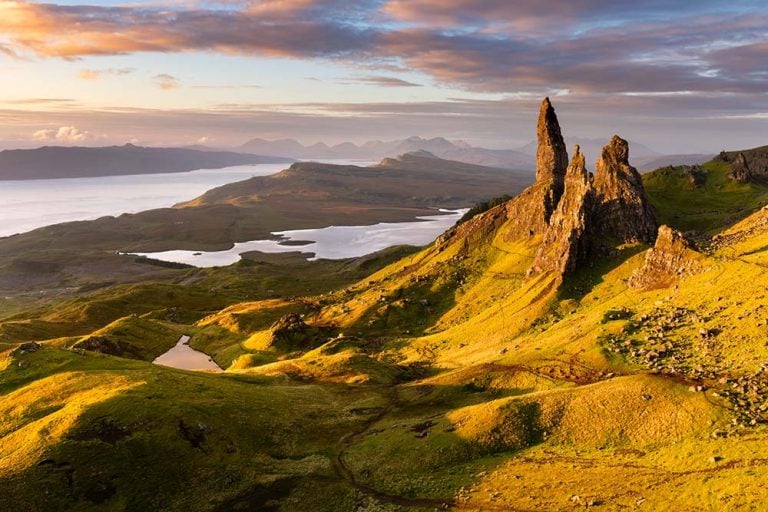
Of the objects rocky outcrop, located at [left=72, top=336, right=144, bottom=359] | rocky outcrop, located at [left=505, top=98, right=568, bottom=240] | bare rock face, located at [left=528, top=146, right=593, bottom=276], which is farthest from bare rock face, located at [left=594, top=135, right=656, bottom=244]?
rocky outcrop, located at [left=72, top=336, right=144, bottom=359]

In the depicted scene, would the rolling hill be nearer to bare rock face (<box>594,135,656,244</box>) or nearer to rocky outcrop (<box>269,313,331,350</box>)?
bare rock face (<box>594,135,656,244</box>)

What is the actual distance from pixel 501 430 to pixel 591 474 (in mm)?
14445

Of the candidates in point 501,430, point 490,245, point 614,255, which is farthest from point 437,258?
point 501,430

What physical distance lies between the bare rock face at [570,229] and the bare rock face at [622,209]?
A: 374cm

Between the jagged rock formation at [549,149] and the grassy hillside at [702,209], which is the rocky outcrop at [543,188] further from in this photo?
the grassy hillside at [702,209]

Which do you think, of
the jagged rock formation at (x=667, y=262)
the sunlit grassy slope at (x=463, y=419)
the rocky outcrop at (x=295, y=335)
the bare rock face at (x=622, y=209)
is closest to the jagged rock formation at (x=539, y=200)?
the bare rock face at (x=622, y=209)

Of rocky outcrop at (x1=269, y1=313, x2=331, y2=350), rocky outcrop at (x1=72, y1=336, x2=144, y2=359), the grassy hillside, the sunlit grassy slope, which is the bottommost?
rocky outcrop at (x1=72, y1=336, x2=144, y2=359)

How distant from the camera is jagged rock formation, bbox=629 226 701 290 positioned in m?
98.3

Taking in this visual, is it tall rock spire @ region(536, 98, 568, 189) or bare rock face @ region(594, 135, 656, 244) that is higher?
tall rock spire @ region(536, 98, 568, 189)

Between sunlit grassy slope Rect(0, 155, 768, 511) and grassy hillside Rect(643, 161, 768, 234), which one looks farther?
grassy hillside Rect(643, 161, 768, 234)

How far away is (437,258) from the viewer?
196 m

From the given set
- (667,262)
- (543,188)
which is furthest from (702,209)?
(667,262)

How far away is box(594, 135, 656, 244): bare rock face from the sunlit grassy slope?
53.9ft

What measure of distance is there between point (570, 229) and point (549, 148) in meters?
65.9
